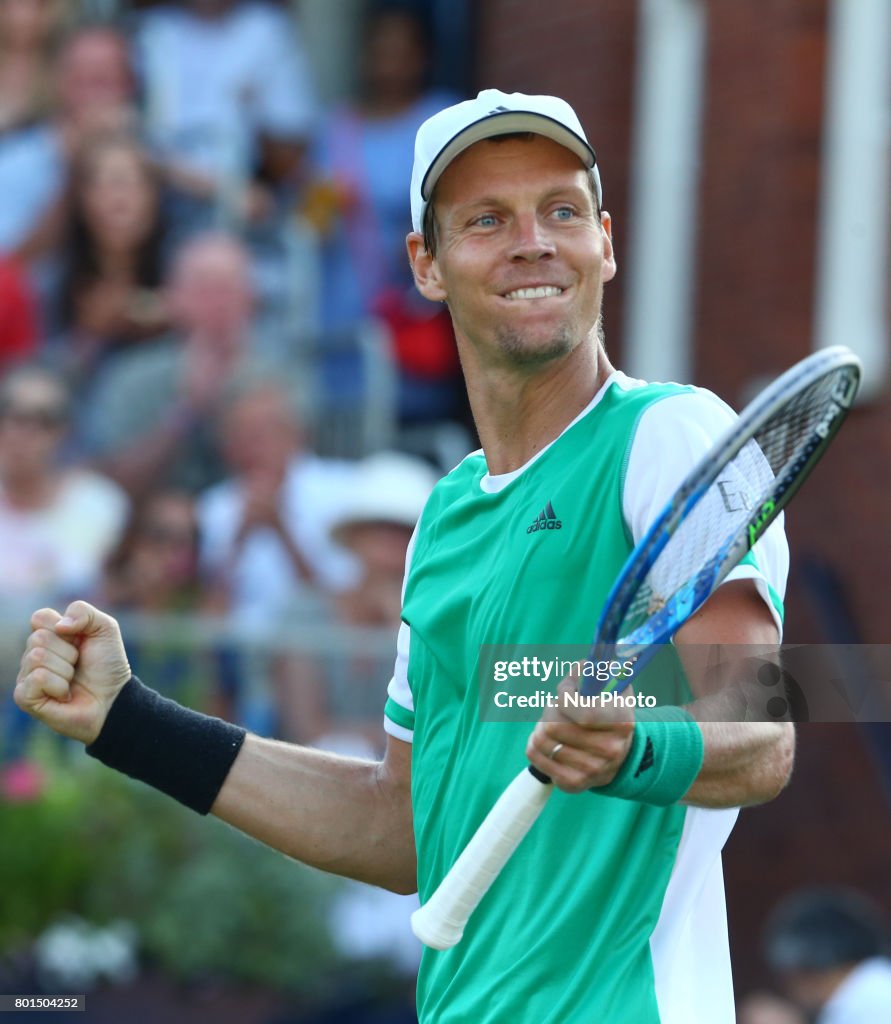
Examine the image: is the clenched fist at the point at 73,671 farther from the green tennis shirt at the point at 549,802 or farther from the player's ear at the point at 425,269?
the player's ear at the point at 425,269

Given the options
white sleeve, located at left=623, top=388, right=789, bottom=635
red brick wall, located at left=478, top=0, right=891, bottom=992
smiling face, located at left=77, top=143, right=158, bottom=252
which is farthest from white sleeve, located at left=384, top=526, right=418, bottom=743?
smiling face, located at left=77, top=143, right=158, bottom=252

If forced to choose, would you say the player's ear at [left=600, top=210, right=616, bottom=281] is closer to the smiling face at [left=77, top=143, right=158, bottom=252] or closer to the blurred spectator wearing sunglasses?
the blurred spectator wearing sunglasses

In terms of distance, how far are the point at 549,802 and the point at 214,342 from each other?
21.0 feet

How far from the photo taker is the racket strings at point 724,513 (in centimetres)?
309

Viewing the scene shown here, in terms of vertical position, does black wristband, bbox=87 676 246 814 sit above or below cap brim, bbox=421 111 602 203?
below

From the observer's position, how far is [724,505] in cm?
313

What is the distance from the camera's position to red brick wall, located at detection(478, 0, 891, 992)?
9391 mm

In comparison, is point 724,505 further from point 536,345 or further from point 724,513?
point 536,345

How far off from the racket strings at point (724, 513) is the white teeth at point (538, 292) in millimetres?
515

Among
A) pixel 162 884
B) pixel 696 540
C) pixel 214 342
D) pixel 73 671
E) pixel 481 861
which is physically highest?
pixel 214 342

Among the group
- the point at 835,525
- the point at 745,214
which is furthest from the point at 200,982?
the point at 745,214

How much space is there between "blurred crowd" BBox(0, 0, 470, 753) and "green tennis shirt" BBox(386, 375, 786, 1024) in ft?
15.9

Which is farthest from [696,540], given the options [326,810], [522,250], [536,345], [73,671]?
[73,671]

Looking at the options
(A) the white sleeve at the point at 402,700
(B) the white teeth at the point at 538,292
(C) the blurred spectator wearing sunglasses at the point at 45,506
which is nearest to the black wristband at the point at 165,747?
(A) the white sleeve at the point at 402,700
